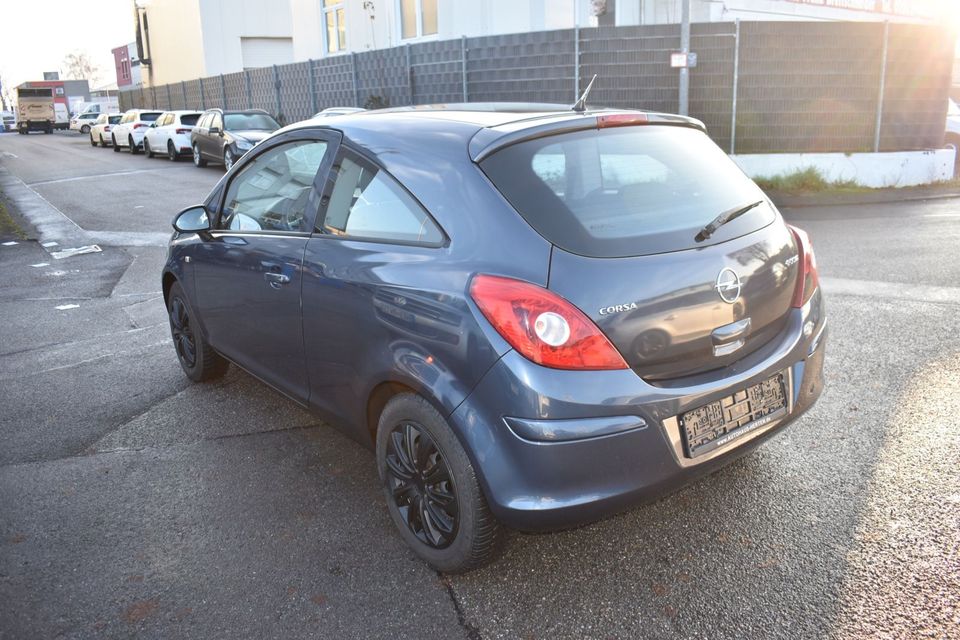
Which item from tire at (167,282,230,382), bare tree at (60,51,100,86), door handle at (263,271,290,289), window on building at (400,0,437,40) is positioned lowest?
tire at (167,282,230,382)

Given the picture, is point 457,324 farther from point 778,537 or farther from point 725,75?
point 725,75

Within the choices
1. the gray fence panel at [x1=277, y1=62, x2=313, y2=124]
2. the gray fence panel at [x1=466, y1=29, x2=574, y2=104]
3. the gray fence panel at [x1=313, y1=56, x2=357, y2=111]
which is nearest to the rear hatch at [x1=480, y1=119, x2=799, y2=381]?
the gray fence panel at [x1=466, y1=29, x2=574, y2=104]

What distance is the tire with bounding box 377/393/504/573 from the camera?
8.95 feet

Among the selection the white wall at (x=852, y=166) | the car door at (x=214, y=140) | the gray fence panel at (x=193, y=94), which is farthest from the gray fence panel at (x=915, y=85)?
the gray fence panel at (x=193, y=94)

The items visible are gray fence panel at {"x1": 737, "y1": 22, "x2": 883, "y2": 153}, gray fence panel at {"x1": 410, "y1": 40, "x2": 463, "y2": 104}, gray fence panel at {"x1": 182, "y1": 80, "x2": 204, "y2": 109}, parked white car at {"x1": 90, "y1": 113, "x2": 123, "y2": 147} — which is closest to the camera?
gray fence panel at {"x1": 737, "y1": 22, "x2": 883, "y2": 153}

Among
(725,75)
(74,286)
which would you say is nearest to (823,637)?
(74,286)

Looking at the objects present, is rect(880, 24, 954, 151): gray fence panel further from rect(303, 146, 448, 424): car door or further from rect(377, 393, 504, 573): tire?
rect(377, 393, 504, 573): tire

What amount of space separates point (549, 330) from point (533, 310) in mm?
82

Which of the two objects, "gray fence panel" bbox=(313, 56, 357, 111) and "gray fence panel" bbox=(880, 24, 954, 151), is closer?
"gray fence panel" bbox=(880, 24, 954, 151)

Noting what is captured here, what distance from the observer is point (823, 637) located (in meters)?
2.53

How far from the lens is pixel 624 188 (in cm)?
302

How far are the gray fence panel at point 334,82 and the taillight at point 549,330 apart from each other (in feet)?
68.2

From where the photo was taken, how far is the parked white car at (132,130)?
28.7 meters

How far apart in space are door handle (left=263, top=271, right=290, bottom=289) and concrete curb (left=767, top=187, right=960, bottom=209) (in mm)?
10815
